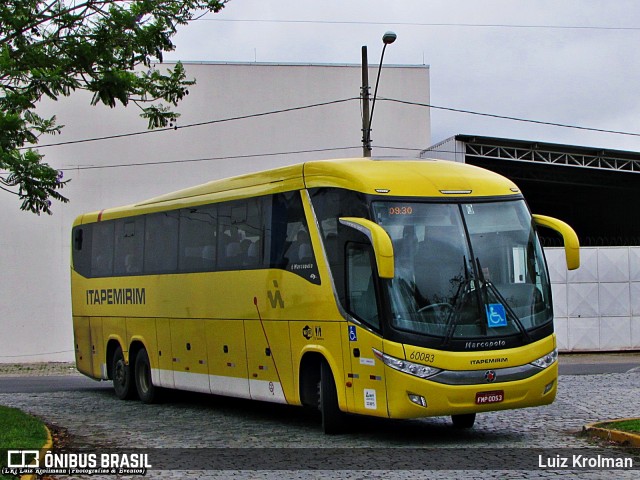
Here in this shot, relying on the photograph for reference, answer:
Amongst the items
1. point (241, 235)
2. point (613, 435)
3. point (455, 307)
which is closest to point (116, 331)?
point (241, 235)

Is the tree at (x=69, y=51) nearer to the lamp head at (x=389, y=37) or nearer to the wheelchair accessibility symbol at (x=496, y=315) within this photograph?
the wheelchair accessibility symbol at (x=496, y=315)

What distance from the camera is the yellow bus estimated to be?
37.7 ft

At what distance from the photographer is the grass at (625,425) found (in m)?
11.7

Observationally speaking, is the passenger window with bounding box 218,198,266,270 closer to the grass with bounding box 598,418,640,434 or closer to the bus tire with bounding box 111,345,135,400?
the bus tire with bounding box 111,345,135,400

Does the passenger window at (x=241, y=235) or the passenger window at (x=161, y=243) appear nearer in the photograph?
the passenger window at (x=241, y=235)

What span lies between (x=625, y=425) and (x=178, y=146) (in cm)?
2736

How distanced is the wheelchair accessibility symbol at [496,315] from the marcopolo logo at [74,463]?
13.7ft

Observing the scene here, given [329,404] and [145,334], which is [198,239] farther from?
[329,404]

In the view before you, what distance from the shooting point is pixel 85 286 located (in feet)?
68.7

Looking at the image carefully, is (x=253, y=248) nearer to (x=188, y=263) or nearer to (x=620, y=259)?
(x=188, y=263)

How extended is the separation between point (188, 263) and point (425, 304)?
604 cm

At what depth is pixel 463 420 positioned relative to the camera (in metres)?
13.3

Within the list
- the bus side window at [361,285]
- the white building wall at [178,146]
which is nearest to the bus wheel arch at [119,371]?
the bus side window at [361,285]

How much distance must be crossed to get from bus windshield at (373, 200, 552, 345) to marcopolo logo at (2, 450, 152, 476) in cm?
331
